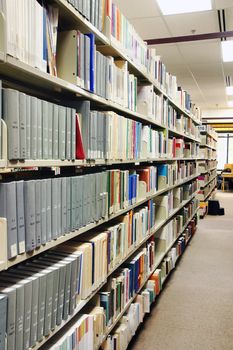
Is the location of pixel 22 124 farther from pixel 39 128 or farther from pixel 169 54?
pixel 169 54

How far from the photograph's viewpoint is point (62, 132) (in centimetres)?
152

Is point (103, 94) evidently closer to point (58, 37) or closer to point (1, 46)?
point (58, 37)

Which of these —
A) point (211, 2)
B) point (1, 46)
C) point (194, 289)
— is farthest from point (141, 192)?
point (211, 2)

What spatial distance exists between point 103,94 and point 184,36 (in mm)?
3343

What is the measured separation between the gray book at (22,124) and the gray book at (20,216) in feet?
0.37

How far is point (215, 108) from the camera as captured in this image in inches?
498

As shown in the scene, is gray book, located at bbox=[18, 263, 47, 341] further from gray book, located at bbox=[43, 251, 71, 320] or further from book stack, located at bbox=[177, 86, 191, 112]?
book stack, located at bbox=[177, 86, 191, 112]

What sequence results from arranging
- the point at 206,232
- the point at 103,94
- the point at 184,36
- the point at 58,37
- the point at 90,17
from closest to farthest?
the point at 58,37 < the point at 90,17 < the point at 103,94 < the point at 184,36 < the point at 206,232

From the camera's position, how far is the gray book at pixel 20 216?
4.01 ft

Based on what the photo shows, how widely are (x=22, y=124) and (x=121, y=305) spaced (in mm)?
1663

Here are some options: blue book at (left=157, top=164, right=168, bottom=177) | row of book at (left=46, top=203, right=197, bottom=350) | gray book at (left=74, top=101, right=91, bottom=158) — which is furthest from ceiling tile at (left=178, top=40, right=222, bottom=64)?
gray book at (left=74, top=101, right=91, bottom=158)

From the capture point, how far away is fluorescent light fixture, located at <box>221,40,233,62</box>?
16.9ft

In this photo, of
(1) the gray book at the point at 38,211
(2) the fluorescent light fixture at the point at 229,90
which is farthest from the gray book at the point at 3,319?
(2) the fluorescent light fixture at the point at 229,90

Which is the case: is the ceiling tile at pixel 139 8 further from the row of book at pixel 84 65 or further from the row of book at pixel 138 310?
the row of book at pixel 138 310
